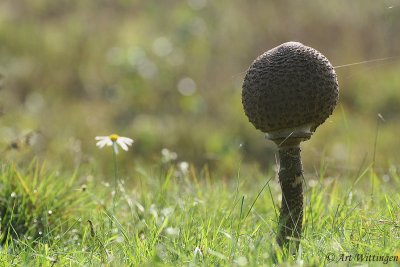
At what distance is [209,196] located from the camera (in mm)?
4094

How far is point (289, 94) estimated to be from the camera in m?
2.83

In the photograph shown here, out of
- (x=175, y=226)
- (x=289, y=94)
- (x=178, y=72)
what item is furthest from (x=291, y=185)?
(x=178, y=72)

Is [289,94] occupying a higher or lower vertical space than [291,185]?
higher

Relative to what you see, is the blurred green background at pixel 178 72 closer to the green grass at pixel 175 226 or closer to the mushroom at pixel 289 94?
the green grass at pixel 175 226

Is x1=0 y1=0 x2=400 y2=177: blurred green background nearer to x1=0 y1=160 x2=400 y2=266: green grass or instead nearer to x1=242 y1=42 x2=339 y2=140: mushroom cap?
x1=0 y1=160 x2=400 y2=266: green grass

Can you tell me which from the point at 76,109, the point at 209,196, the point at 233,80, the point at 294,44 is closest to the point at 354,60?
the point at 233,80

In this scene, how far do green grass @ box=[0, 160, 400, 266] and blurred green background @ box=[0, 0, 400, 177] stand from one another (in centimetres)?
252

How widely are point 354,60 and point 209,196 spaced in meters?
5.44

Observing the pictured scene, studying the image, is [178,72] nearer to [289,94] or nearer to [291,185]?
[291,185]

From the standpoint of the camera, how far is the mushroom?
2.84 meters

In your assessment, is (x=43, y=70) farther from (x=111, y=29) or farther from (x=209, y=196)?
(x=209, y=196)

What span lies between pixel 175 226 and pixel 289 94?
3.55ft

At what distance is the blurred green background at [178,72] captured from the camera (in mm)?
7469

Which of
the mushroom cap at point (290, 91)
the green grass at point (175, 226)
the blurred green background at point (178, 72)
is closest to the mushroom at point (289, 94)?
the mushroom cap at point (290, 91)
